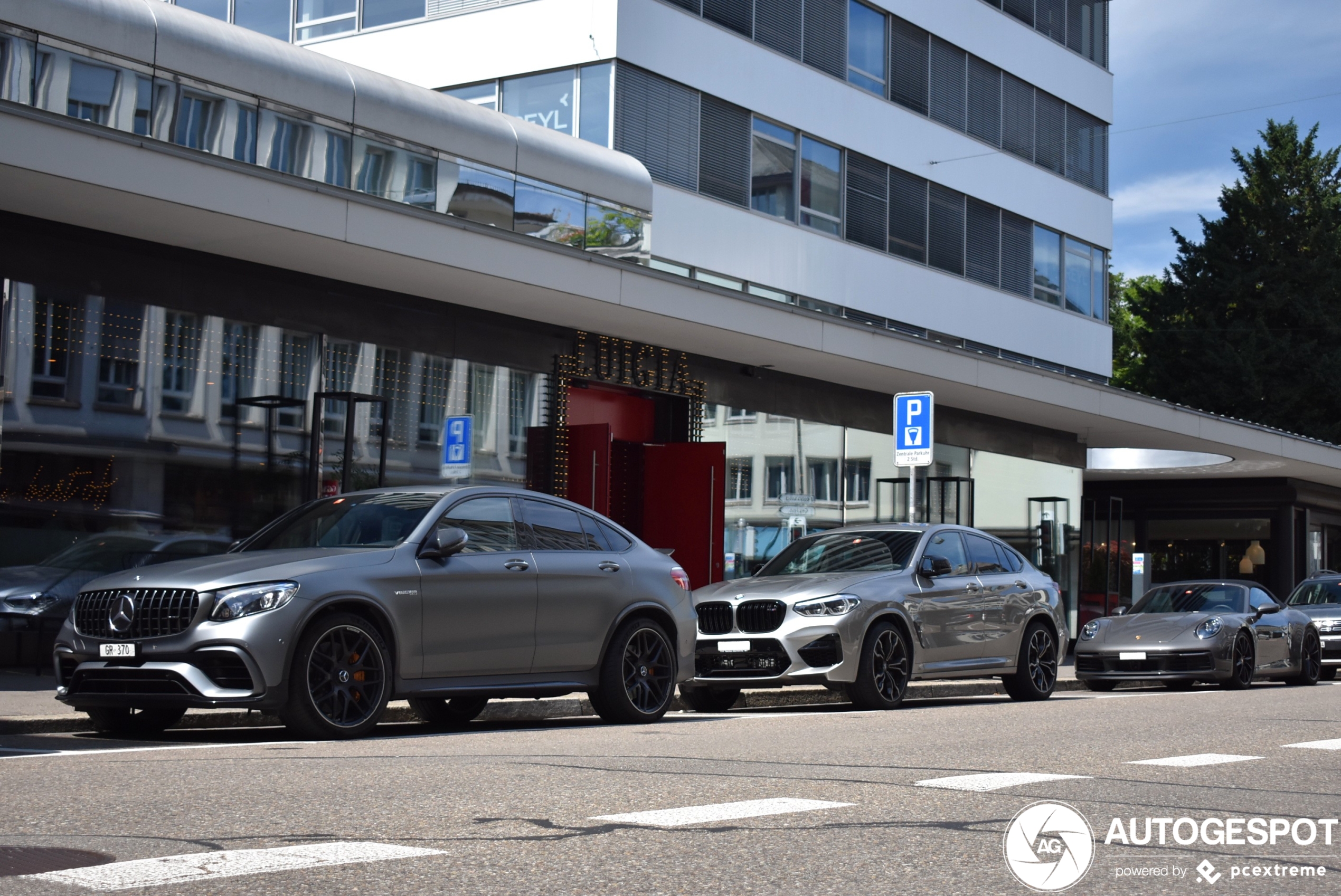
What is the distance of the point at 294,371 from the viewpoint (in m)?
16.6

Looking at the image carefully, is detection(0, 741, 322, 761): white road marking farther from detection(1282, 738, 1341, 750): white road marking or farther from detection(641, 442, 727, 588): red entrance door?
detection(641, 442, 727, 588): red entrance door

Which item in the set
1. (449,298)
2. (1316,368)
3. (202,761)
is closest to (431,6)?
(449,298)

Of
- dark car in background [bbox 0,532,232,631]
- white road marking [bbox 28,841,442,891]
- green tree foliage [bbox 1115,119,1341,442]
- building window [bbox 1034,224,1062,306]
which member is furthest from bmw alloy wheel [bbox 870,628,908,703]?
green tree foliage [bbox 1115,119,1341,442]

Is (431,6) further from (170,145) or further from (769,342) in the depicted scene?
(170,145)

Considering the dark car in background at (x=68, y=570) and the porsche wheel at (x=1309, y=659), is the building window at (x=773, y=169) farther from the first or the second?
the dark car in background at (x=68, y=570)

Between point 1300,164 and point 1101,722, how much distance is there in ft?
164

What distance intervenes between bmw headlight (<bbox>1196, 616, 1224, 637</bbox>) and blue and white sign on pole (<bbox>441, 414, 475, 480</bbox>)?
28.2 ft

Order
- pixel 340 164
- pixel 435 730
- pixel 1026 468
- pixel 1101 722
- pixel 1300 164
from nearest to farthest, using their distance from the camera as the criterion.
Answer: pixel 435 730 < pixel 1101 722 < pixel 340 164 < pixel 1026 468 < pixel 1300 164

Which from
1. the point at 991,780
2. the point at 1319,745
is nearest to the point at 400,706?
the point at 991,780

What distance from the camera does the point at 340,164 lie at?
53.6 feet

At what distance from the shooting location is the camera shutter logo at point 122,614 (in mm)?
9227

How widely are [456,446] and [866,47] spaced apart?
43.7 feet

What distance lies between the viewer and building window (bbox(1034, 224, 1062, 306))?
105ft

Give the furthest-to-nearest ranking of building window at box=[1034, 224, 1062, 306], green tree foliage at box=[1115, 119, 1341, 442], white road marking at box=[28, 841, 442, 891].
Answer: green tree foliage at box=[1115, 119, 1341, 442]
building window at box=[1034, 224, 1062, 306]
white road marking at box=[28, 841, 442, 891]
